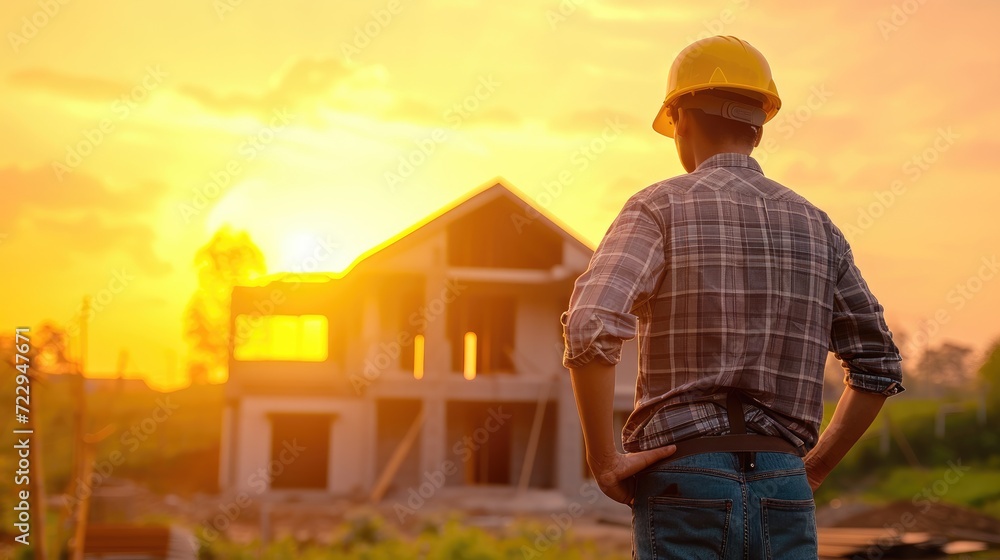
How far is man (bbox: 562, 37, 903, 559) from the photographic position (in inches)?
84.7

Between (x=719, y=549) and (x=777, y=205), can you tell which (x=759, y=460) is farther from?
(x=777, y=205)

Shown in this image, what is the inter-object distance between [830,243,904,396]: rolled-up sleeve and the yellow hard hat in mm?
465

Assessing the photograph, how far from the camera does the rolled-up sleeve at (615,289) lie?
6.87 feet

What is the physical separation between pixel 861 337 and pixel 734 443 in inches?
21.5

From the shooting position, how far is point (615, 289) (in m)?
2.12

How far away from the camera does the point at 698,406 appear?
221cm

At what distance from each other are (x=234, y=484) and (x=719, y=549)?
24005 millimetres

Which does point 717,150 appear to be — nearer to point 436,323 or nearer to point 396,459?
point 396,459

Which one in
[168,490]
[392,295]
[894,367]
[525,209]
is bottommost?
[168,490]

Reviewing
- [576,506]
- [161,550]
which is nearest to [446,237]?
[576,506]
